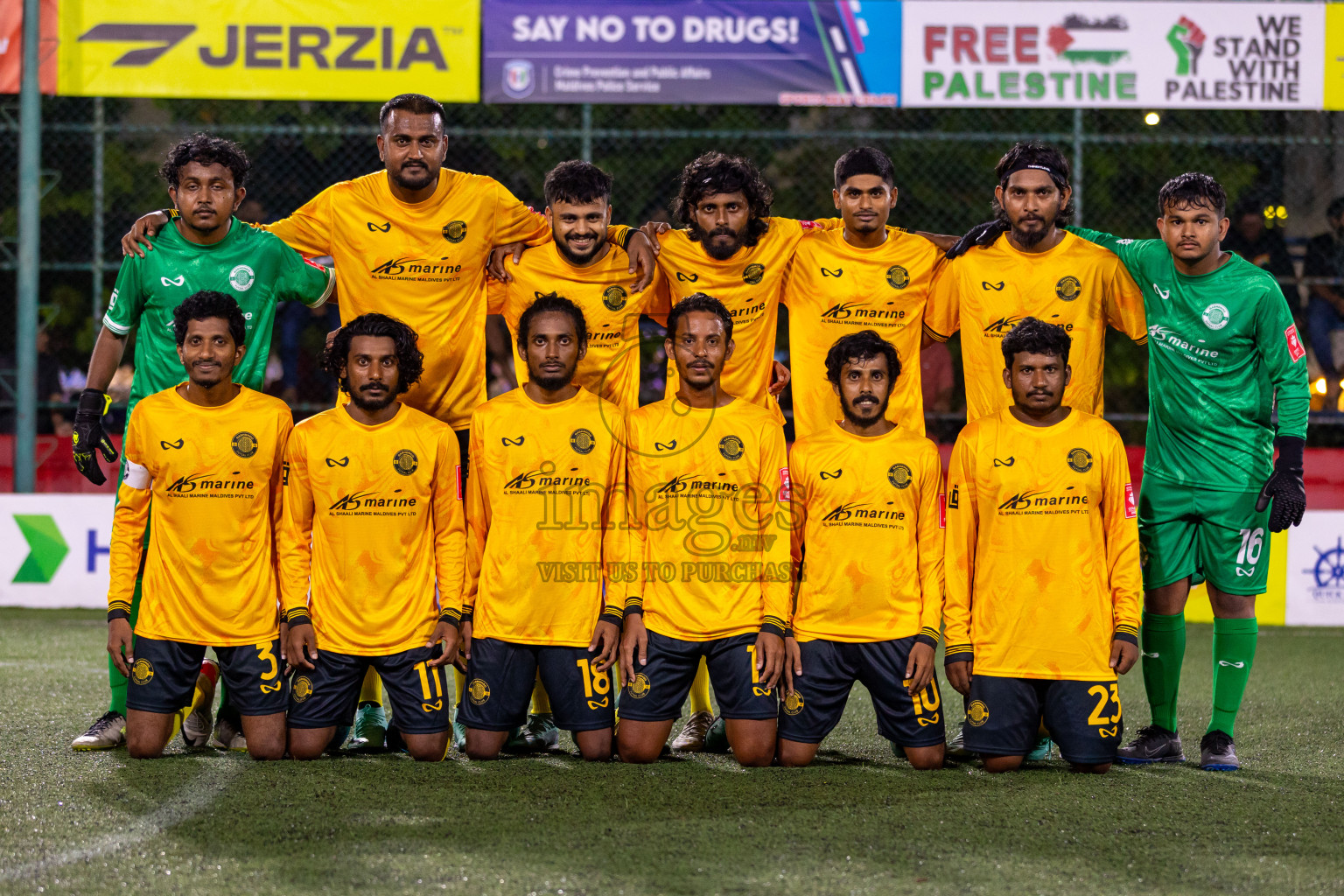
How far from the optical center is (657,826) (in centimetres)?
357

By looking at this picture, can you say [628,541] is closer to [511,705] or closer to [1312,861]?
[511,705]

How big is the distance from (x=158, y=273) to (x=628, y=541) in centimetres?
191

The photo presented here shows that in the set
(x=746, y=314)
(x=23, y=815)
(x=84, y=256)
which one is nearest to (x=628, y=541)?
(x=746, y=314)

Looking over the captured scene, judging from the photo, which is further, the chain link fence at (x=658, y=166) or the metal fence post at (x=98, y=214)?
the chain link fence at (x=658, y=166)

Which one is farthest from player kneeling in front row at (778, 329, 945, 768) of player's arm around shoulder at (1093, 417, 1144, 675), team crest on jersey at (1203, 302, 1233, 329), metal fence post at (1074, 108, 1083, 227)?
metal fence post at (1074, 108, 1083, 227)

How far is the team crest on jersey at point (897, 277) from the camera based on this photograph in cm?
495

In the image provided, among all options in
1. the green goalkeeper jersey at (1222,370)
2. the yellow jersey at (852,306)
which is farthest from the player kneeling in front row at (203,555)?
the green goalkeeper jersey at (1222,370)

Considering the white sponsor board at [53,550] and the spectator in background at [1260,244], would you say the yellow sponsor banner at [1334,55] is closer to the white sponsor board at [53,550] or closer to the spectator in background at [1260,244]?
the spectator in background at [1260,244]

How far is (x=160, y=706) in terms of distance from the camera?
444 centimetres

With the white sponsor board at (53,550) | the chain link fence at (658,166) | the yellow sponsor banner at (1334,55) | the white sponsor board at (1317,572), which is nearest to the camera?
the white sponsor board at (1317,572)

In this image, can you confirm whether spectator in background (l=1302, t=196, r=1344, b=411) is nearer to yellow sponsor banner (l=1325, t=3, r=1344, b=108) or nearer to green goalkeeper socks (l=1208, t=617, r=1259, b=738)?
yellow sponsor banner (l=1325, t=3, r=1344, b=108)

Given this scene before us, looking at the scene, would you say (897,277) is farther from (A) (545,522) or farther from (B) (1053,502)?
(A) (545,522)

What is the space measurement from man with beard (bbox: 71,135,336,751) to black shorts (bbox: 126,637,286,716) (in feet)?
0.98

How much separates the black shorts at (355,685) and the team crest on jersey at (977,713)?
163 centimetres
